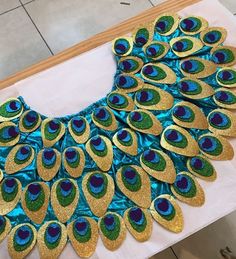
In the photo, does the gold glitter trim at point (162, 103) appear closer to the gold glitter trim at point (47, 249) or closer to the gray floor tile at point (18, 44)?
the gold glitter trim at point (47, 249)

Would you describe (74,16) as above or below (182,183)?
above

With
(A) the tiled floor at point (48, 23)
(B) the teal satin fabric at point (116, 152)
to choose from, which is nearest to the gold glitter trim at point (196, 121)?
(B) the teal satin fabric at point (116, 152)

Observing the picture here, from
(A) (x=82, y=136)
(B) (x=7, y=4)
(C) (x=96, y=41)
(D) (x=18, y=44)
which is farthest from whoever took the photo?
(B) (x=7, y=4)

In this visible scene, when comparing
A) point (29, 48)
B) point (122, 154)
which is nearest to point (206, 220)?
point (122, 154)

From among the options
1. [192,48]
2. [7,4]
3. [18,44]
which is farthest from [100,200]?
[7,4]

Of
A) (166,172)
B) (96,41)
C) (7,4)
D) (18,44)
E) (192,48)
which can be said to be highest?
(7,4)

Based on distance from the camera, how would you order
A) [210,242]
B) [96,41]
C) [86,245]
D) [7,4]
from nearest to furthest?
[86,245]
[96,41]
[210,242]
[7,4]

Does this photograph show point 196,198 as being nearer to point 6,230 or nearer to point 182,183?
point 182,183
